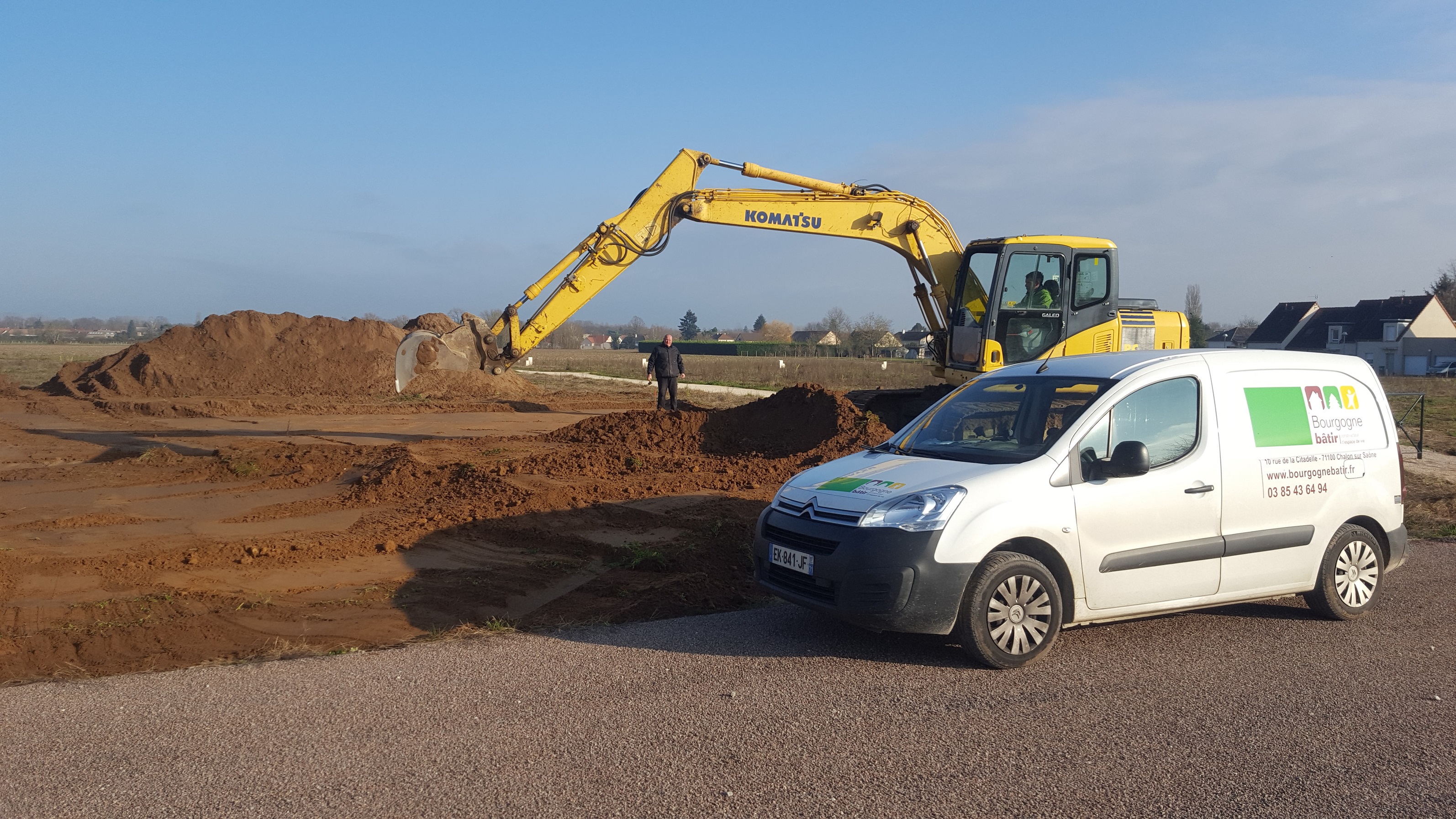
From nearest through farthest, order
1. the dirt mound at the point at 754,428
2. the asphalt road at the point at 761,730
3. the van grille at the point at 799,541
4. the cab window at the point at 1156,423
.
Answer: the asphalt road at the point at 761,730, the van grille at the point at 799,541, the cab window at the point at 1156,423, the dirt mound at the point at 754,428

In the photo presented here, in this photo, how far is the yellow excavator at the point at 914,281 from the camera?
47.5 ft

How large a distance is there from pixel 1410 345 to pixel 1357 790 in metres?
70.6

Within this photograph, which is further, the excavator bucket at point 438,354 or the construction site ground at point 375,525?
the excavator bucket at point 438,354

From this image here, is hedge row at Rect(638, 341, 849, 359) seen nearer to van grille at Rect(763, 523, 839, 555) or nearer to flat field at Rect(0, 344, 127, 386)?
flat field at Rect(0, 344, 127, 386)

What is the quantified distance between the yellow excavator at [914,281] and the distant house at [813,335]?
256 ft

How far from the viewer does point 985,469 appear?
6.14 m

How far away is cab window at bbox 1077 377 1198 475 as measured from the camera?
6.42 m

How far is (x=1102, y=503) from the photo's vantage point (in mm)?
6195

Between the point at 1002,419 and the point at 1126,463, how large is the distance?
95 centimetres

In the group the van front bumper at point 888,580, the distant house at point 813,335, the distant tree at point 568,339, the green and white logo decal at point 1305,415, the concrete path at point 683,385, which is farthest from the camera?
the distant tree at point 568,339

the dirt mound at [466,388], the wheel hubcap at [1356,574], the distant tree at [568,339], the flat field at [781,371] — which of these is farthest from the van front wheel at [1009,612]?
Answer: the distant tree at [568,339]

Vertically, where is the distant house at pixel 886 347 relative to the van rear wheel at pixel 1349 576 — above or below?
above

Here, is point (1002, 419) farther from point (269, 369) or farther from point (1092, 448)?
point (269, 369)

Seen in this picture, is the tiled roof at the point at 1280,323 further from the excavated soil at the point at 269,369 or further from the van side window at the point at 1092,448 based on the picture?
the van side window at the point at 1092,448
